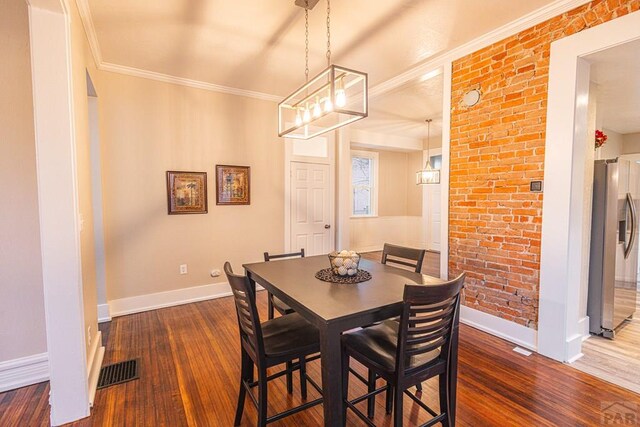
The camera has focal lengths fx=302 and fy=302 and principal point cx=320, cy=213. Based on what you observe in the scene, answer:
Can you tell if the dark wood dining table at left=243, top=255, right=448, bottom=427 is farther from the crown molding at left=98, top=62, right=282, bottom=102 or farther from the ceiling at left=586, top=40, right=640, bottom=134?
the crown molding at left=98, top=62, right=282, bottom=102

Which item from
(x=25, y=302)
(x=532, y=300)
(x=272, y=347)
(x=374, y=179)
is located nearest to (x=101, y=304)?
(x=25, y=302)

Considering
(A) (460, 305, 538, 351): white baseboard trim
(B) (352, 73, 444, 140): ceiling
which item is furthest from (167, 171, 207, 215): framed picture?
(A) (460, 305, 538, 351): white baseboard trim

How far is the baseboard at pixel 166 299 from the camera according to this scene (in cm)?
351

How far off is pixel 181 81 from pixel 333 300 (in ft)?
11.5

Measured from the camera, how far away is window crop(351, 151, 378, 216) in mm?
7320

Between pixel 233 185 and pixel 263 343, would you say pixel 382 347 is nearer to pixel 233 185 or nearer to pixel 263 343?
pixel 263 343

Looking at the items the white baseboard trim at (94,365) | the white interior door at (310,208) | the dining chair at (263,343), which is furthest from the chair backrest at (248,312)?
the white interior door at (310,208)

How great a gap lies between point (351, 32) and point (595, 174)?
8.84ft

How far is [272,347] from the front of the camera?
1.66 m

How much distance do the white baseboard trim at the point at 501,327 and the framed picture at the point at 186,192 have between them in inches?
132

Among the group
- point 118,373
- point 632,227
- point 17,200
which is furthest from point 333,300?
point 632,227

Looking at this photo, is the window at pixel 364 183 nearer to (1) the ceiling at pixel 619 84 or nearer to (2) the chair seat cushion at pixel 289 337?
(1) the ceiling at pixel 619 84

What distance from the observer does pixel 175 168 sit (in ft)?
12.4

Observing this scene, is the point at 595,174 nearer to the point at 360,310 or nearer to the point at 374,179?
the point at 360,310
